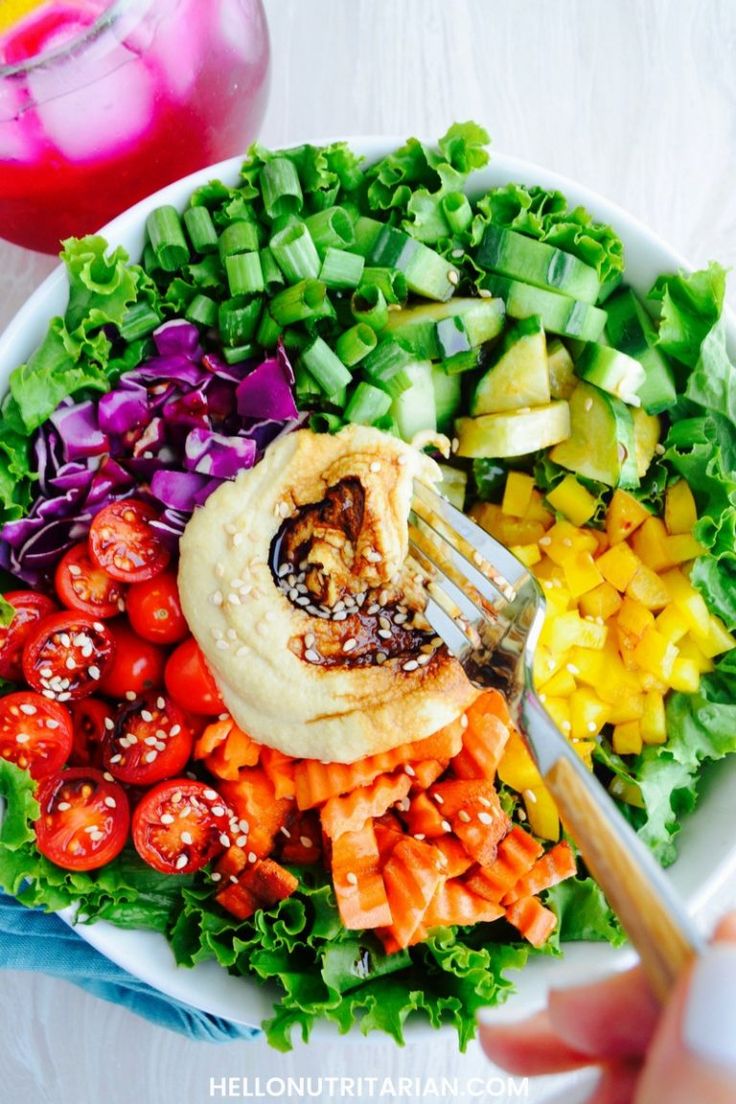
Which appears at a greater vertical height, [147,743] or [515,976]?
[147,743]

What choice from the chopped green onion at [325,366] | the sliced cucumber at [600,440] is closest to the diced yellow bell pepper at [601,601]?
the sliced cucumber at [600,440]

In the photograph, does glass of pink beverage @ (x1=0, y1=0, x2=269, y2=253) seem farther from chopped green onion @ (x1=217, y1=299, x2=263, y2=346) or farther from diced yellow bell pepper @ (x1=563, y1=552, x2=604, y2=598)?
diced yellow bell pepper @ (x1=563, y1=552, x2=604, y2=598)

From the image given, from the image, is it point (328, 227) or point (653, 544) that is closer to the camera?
point (328, 227)

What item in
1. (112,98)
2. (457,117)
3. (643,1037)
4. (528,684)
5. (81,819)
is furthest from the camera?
(457,117)

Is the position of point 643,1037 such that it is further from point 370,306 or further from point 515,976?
point 370,306

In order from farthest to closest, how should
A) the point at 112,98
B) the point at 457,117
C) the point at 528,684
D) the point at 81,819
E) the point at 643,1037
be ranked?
1. the point at 457,117
2. the point at 81,819
3. the point at 112,98
4. the point at 528,684
5. the point at 643,1037

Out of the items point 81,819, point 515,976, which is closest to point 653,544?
point 515,976

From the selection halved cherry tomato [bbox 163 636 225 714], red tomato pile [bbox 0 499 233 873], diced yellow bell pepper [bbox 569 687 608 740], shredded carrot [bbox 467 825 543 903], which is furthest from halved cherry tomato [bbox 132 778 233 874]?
diced yellow bell pepper [bbox 569 687 608 740]
